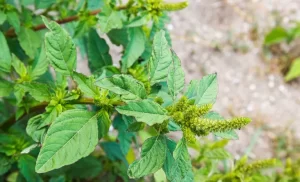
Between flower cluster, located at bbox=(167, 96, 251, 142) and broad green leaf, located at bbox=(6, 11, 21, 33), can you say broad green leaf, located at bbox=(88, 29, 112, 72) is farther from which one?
flower cluster, located at bbox=(167, 96, 251, 142)

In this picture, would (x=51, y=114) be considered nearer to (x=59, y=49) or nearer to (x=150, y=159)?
(x=59, y=49)

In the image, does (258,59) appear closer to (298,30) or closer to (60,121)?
(298,30)

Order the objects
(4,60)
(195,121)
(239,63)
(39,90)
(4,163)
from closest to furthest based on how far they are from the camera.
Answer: (195,121) → (39,90) → (4,60) → (4,163) → (239,63)

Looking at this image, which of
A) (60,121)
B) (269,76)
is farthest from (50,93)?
(269,76)

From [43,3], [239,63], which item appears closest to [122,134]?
[43,3]

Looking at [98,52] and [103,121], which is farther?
[98,52]

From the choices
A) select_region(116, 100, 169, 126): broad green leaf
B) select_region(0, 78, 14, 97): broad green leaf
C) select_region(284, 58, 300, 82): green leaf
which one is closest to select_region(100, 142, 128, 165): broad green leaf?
select_region(0, 78, 14, 97): broad green leaf
